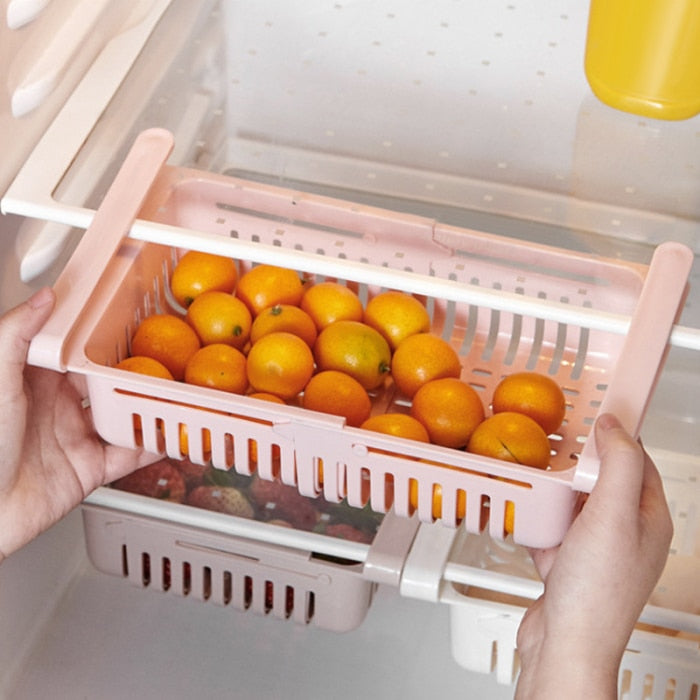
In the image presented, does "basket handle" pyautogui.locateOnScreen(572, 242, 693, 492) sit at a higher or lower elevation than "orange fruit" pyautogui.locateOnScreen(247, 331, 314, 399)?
higher

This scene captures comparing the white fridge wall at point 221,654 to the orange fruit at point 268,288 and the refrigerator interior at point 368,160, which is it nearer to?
the refrigerator interior at point 368,160

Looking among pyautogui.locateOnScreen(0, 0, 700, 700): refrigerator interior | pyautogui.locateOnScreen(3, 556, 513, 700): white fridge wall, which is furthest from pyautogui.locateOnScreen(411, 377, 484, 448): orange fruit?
pyautogui.locateOnScreen(3, 556, 513, 700): white fridge wall

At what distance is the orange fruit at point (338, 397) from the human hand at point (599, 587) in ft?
0.74

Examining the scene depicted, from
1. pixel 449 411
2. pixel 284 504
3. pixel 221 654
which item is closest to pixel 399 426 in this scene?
pixel 449 411

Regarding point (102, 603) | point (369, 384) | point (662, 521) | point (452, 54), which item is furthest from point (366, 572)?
point (452, 54)

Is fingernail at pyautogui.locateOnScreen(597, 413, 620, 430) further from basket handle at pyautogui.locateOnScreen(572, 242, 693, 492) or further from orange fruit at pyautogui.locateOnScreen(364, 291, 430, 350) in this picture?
orange fruit at pyautogui.locateOnScreen(364, 291, 430, 350)

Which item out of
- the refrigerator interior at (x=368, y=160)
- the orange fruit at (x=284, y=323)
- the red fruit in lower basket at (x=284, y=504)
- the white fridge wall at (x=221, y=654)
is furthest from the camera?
the white fridge wall at (x=221, y=654)

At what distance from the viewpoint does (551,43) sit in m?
1.43

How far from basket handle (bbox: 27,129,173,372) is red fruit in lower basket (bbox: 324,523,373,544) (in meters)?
0.44

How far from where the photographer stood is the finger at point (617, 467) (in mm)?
952

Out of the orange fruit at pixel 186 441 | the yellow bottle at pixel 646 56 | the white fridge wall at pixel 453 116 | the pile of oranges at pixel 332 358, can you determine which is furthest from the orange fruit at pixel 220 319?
the yellow bottle at pixel 646 56

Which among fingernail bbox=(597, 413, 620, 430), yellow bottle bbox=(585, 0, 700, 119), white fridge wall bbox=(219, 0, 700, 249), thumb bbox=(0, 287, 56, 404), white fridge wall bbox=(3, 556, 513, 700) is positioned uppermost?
yellow bottle bbox=(585, 0, 700, 119)

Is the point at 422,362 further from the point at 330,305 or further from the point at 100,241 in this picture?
the point at 100,241

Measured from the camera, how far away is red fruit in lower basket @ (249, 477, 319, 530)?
4.55 feet
